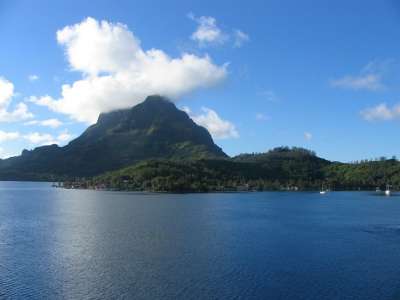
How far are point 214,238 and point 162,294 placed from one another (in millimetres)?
36033

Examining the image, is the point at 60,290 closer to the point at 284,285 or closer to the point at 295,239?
the point at 284,285

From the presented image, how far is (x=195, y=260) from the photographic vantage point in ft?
204

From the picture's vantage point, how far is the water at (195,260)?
4812 cm

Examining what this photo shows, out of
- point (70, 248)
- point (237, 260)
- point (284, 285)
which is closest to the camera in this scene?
point (284, 285)

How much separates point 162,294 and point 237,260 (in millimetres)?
18047

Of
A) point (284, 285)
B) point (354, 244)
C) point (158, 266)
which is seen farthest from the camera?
point (354, 244)

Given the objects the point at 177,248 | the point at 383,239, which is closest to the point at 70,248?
the point at 177,248

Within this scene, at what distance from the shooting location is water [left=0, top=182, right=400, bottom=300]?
48.1 m

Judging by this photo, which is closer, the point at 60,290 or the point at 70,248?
the point at 60,290

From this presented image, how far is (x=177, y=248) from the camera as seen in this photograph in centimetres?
7125

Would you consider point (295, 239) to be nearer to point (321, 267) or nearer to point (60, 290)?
point (321, 267)

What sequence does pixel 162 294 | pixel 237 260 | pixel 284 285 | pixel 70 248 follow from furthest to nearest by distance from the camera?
pixel 70 248 → pixel 237 260 → pixel 284 285 → pixel 162 294

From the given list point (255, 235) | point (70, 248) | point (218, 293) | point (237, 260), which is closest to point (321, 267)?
point (237, 260)

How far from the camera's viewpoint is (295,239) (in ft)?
272
